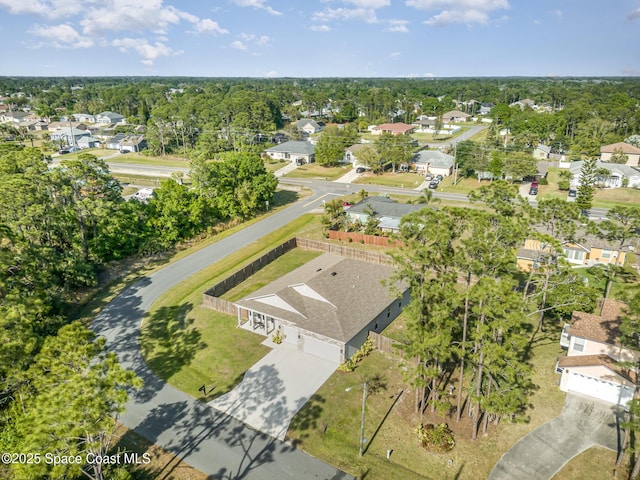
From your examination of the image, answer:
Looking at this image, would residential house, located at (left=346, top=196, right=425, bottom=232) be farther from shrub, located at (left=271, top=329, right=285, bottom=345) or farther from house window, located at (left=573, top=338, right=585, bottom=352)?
house window, located at (left=573, top=338, right=585, bottom=352)

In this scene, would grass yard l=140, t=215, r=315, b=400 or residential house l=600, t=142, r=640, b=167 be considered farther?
residential house l=600, t=142, r=640, b=167

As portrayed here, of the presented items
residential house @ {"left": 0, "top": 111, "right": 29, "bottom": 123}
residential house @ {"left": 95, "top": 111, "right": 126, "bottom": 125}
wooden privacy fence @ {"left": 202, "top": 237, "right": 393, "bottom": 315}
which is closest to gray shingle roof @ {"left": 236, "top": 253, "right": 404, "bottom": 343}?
wooden privacy fence @ {"left": 202, "top": 237, "right": 393, "bottom": 315}

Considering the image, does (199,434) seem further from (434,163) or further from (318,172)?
(434,163)

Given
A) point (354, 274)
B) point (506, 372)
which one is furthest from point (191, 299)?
point (506, 372)

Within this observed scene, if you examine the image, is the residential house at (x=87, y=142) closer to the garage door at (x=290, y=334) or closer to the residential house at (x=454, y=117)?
the garage door at (x=290, y=334)

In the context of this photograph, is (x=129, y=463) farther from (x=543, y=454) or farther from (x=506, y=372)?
(x=543, y=454)

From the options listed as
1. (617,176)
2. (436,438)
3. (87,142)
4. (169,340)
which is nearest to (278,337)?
(169,340)

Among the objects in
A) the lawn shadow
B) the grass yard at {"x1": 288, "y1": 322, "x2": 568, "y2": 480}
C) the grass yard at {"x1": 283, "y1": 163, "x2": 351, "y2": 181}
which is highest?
the grass yard at {"x1": 283, "y1": 163, "x2": 351, "y2": 181}
